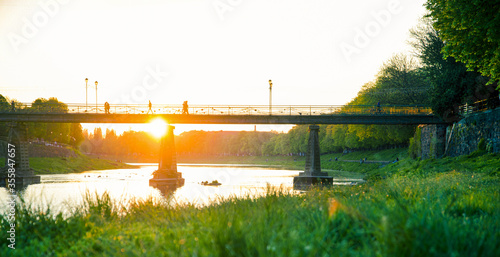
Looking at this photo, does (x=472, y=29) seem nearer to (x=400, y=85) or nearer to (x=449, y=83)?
(x=449, y=83)

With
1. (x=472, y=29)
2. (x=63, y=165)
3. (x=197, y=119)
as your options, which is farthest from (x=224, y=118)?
(x=63, y=165)

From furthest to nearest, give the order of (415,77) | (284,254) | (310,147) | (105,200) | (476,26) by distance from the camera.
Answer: (415,77)
(310,147)
(476,26)
(105,200)
(284,254)

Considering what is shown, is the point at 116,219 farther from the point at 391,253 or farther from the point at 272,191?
the point at 391,253

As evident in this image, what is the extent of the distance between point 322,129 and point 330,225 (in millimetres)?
113364

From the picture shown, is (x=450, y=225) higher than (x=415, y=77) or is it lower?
lower

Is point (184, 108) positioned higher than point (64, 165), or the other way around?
point (184, 108)

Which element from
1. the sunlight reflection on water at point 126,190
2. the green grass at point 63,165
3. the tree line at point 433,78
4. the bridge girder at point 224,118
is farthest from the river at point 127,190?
the green grass at point 63,165

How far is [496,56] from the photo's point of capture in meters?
20.6

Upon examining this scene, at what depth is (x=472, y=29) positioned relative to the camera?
21578 mm

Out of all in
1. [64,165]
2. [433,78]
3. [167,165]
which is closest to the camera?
[433,78]

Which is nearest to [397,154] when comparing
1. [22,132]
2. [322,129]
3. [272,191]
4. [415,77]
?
[415,77]

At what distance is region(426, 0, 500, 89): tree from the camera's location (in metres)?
19.8

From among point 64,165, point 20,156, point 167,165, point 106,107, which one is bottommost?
point 64,165

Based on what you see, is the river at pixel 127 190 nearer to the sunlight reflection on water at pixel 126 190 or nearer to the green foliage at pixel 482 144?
the sunlight reflection on water at pixel 126 190
